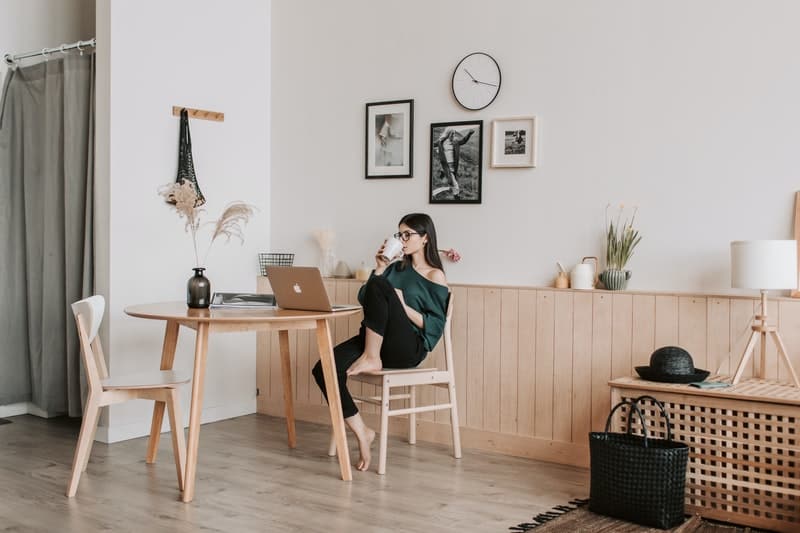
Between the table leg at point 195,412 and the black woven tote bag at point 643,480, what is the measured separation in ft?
5.18

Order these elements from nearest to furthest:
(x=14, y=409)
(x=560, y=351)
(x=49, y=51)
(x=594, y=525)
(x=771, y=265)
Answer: (x=594, y=525) → (x=771, y=265) → (x=560, y=351) → (x=49, y=51) → (x=14, y=409)

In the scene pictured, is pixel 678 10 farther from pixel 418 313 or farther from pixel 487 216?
pixel 418 313

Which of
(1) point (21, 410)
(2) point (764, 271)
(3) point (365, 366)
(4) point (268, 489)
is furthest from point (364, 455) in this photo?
(1) point (21, 410)

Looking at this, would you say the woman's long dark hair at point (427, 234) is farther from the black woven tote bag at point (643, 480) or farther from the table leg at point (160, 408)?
the black woven tote bag at point (643, 480)

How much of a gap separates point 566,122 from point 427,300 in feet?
Answer: 3.65

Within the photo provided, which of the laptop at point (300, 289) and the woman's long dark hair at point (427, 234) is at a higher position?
the woman's long dark hair at point (427, 234)

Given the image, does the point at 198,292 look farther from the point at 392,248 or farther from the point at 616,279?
the point at 616,279

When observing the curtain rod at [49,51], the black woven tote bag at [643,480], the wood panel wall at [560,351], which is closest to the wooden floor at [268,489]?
the wood panel wall at [560,351]

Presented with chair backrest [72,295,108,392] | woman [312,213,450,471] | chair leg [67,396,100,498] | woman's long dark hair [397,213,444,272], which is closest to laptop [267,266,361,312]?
woman [312,213,450,471]

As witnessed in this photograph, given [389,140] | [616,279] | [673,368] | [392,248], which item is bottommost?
[673,368]

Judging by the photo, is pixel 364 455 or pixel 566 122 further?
pixel 566 122

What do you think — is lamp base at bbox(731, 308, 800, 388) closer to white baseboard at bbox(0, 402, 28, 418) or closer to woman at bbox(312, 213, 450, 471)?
woman at bbox(312, 213, 450, 471)

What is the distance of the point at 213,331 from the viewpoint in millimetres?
3600

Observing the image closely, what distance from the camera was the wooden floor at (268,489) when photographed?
3.11 metres
